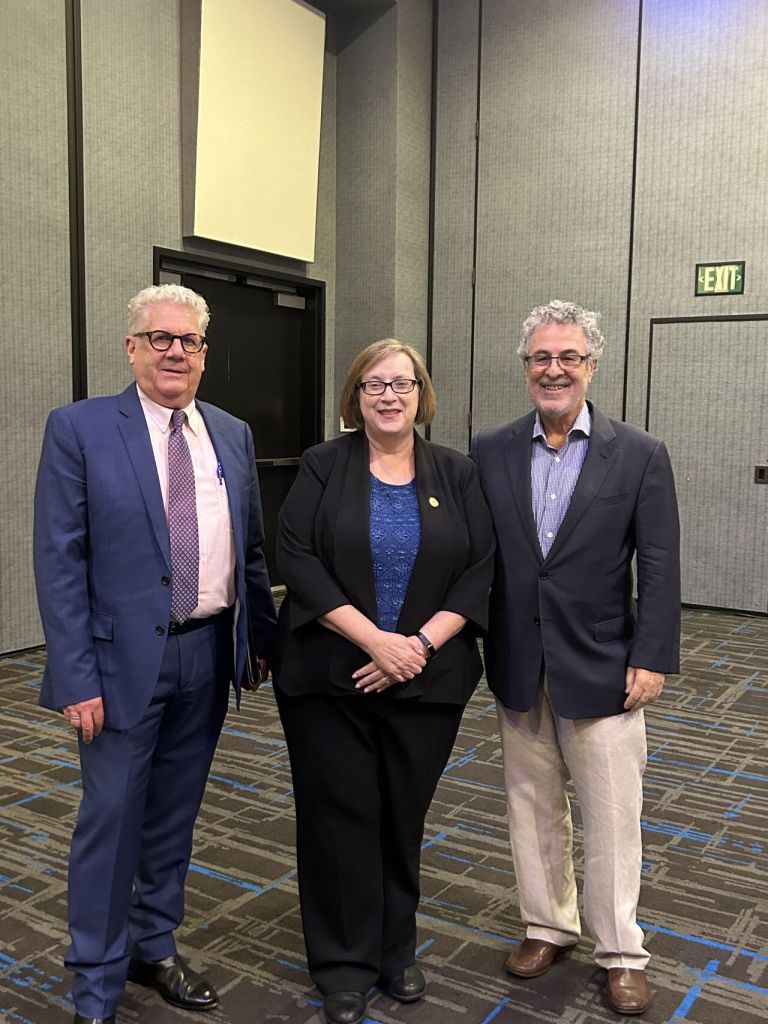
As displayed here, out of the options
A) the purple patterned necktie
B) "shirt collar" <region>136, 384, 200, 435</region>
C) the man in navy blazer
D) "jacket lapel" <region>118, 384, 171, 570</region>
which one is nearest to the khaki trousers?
the man in navy blazer

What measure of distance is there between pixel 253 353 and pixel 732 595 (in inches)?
140

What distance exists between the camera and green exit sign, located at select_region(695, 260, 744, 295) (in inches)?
241

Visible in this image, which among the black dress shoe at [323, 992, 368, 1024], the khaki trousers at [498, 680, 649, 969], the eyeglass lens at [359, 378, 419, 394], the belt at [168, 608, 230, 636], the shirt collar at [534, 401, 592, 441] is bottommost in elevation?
the black dress shoe at [323, 992, 368, 1024]

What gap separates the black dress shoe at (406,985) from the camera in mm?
2137

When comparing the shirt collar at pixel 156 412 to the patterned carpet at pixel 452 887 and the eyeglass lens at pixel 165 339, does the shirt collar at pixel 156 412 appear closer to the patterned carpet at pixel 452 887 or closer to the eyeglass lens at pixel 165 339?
the eyeglass lens at pixel 165 339

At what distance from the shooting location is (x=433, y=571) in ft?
6.62

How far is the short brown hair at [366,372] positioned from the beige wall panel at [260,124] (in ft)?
12.8

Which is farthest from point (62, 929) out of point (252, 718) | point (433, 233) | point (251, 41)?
point (433, 233)

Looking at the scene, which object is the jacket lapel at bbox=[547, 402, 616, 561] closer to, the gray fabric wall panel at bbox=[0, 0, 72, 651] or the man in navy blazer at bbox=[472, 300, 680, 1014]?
the man in navy blazer at bbox=[472, 300, 680, 1014]

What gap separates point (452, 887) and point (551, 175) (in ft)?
17.4

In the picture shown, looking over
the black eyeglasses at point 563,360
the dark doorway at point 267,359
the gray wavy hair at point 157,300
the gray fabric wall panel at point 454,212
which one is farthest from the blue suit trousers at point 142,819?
the gray fabric wall panel at point 454,212

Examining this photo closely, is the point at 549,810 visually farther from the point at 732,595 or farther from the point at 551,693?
the point at 732,595

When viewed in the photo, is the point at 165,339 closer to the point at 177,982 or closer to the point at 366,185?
the point at 177,982

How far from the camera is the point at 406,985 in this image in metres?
2.14
